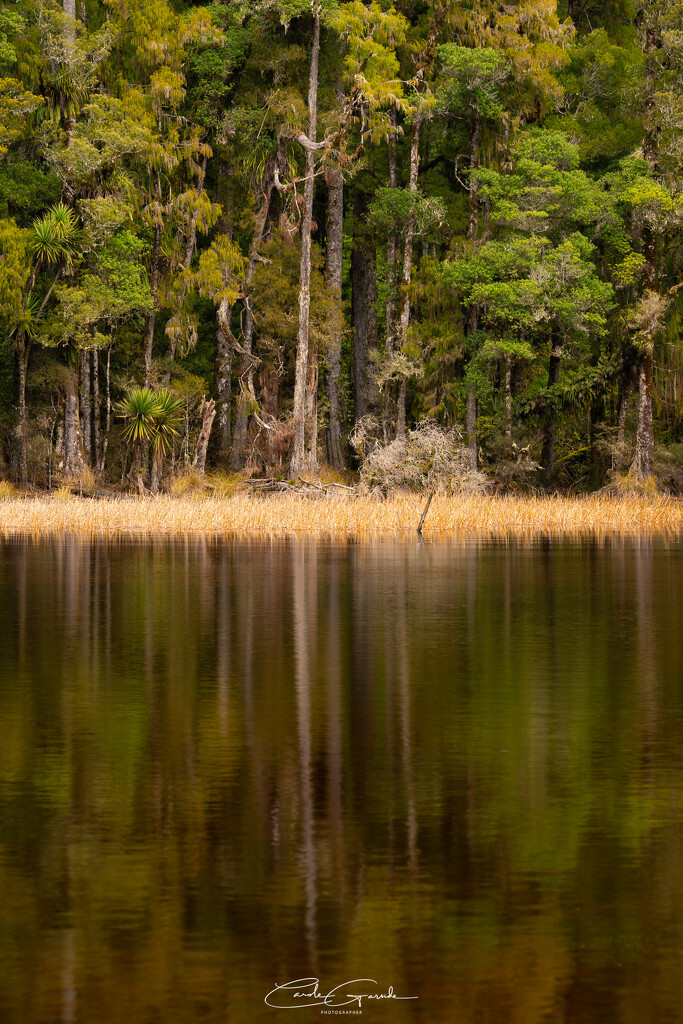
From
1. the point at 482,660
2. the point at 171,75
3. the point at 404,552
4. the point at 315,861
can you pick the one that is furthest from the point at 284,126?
the point at 315,861

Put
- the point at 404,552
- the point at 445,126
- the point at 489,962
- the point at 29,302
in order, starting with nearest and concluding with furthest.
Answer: the point at 489,962 → the point at 404,552 → the point at 29,302 → the point at 445,126

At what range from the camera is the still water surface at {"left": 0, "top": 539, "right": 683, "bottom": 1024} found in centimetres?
497

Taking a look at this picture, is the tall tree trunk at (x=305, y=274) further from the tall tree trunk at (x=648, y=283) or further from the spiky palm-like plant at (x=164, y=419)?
the tall tree trunk at (x=648, y=283)

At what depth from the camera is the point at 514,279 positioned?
1902 inches

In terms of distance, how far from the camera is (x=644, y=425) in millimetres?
48094

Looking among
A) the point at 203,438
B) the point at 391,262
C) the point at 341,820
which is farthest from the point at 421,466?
the point at 341,820

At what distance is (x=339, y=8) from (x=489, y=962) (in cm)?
4894

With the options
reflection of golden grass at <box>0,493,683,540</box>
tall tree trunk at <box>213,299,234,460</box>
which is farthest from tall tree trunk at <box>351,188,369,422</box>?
reflection of golden grass at <box>0,493,683,540</box>

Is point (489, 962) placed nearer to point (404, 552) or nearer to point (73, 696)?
point (73, 696)

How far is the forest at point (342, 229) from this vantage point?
4797 cm

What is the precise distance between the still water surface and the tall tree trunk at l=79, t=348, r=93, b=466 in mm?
37685

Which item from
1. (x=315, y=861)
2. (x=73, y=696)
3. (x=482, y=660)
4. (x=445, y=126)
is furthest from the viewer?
(x=445, y=126)

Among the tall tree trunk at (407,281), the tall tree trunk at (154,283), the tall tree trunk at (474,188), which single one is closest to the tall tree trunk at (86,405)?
the tall tree trunk at (154,283)

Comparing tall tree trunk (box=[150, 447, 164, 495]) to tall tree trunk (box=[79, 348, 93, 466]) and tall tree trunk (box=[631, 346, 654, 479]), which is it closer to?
tall tree trunk (box=[79, 348, 93, 466])
